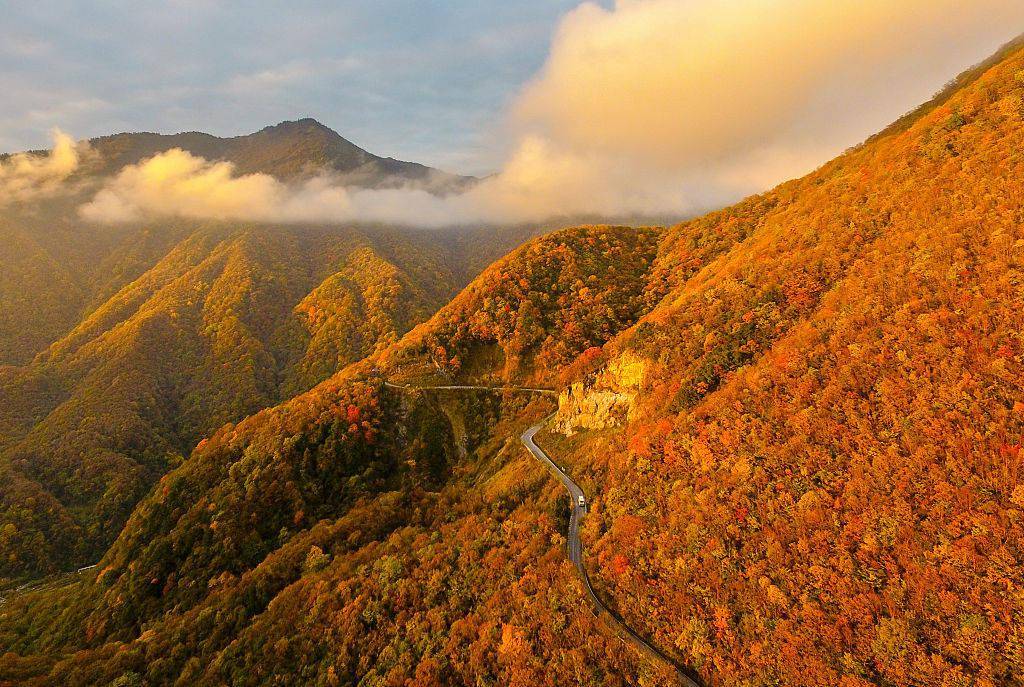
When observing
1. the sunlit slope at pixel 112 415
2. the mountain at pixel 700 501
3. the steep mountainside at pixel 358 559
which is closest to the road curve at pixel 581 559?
the mountain at pixel 700 501

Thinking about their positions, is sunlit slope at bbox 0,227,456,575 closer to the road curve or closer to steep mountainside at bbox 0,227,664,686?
steep mountainside at bbox 0,227,664,686

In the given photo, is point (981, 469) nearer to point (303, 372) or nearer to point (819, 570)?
point (819, 570)

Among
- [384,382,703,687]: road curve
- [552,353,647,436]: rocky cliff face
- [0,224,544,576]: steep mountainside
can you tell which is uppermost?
[552,353,647,436]: rocky cliff face

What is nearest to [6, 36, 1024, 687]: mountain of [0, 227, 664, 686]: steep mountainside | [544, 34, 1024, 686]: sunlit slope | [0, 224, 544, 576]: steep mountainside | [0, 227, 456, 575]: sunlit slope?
[544, 34, 1024, 686]: sunlit slope

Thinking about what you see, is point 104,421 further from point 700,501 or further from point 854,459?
point 854,459

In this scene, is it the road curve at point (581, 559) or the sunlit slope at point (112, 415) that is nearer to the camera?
the road curve at point (581, 559)

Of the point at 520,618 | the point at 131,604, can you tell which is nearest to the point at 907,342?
the point at 520,618

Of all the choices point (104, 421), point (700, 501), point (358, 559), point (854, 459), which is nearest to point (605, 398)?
point (700, 501)

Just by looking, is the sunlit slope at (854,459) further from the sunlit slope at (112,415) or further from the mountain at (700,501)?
the sunlit slope at (112,415)
